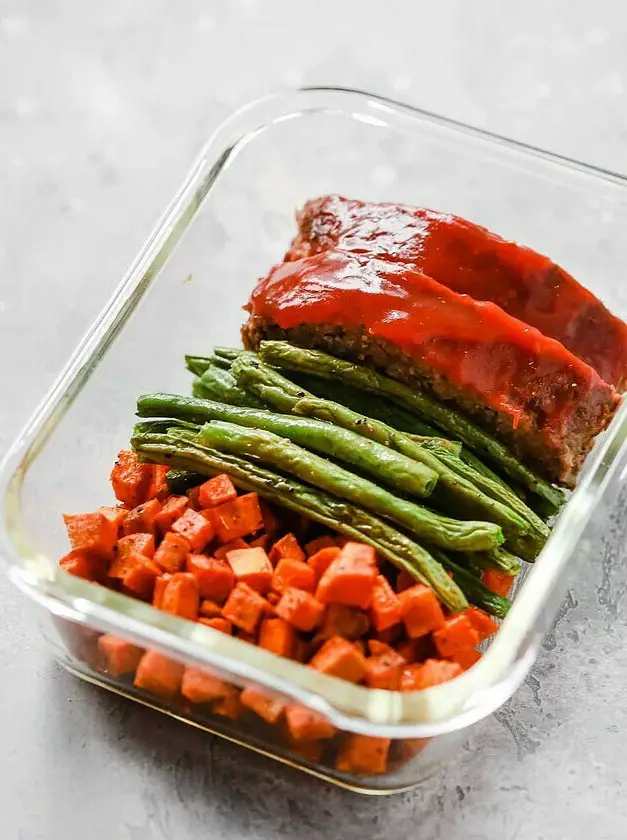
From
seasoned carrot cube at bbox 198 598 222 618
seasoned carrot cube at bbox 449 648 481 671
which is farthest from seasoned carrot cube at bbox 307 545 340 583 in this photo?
seasoned carrot cube at bbox 449 648 481 671

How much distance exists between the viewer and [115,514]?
112 inches

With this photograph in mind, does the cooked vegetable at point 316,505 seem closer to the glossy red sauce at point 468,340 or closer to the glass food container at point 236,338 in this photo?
the glass food container at point 236,338

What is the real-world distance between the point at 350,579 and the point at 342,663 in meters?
0.18

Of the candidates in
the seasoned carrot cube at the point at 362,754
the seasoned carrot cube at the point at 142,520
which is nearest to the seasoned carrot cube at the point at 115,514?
the seasoned carrot cube at the point at 142,520

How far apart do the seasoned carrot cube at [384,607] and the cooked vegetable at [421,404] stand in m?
0.54

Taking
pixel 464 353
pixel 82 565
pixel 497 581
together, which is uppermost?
pixel 464 353

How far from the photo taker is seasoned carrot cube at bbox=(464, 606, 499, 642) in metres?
2.67

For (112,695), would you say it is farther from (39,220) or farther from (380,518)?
(39,220)

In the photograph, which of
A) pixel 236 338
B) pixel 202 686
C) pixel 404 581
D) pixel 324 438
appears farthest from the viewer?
pixel 236 338

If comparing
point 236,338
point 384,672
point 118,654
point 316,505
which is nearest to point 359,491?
point 316,505

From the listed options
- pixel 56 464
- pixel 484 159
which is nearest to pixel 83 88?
Result: pixel 484 159

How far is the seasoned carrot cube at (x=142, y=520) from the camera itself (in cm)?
284

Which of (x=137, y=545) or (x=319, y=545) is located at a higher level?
(x=319, y=545)

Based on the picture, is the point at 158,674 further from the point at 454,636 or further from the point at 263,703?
the point at 454,636
